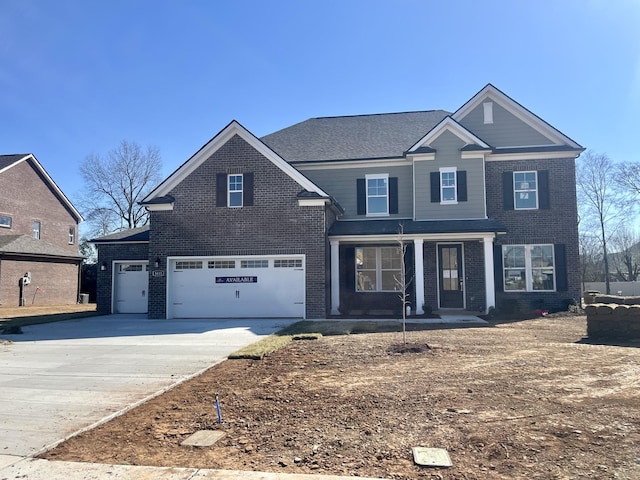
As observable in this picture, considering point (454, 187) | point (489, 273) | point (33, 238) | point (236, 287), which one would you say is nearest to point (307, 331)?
point (236, 287)

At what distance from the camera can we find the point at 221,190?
17.1 metres

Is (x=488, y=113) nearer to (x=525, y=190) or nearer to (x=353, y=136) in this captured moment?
(x=525, y=190)

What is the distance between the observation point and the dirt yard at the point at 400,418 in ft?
13.7

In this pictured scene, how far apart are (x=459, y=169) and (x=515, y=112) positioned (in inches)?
149

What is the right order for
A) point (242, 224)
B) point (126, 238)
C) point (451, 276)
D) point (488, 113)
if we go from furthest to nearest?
point (126, 238), point (488, 113), point (451, 276), point (242, 224)

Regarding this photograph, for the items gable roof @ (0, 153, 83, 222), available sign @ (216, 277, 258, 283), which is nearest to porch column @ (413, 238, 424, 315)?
available sign @ (216, 277, 258, 283)

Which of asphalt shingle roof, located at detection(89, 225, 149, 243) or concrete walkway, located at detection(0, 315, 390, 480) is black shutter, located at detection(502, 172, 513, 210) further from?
asphalt shingle roof, located at detection(89, 225, 149, 243)

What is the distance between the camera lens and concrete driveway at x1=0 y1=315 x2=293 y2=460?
5543 millimetres

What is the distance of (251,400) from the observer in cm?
627

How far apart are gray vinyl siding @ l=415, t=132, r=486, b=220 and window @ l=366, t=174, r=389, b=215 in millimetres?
1441

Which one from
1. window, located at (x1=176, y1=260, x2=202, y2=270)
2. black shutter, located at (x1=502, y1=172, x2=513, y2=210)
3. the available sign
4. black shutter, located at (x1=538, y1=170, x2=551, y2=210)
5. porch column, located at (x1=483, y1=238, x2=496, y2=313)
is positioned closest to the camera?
porch column, located at (x1=483, y1=238, x2=496, y2=313)

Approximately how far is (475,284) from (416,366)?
1095 centimetres

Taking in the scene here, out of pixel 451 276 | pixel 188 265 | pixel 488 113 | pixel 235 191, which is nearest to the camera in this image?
pixel 235 191

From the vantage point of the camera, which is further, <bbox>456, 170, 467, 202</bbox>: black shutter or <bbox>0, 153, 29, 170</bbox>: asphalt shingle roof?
<bbox>0, 153, 29, 170</bbox>: asphalt shingle roof
